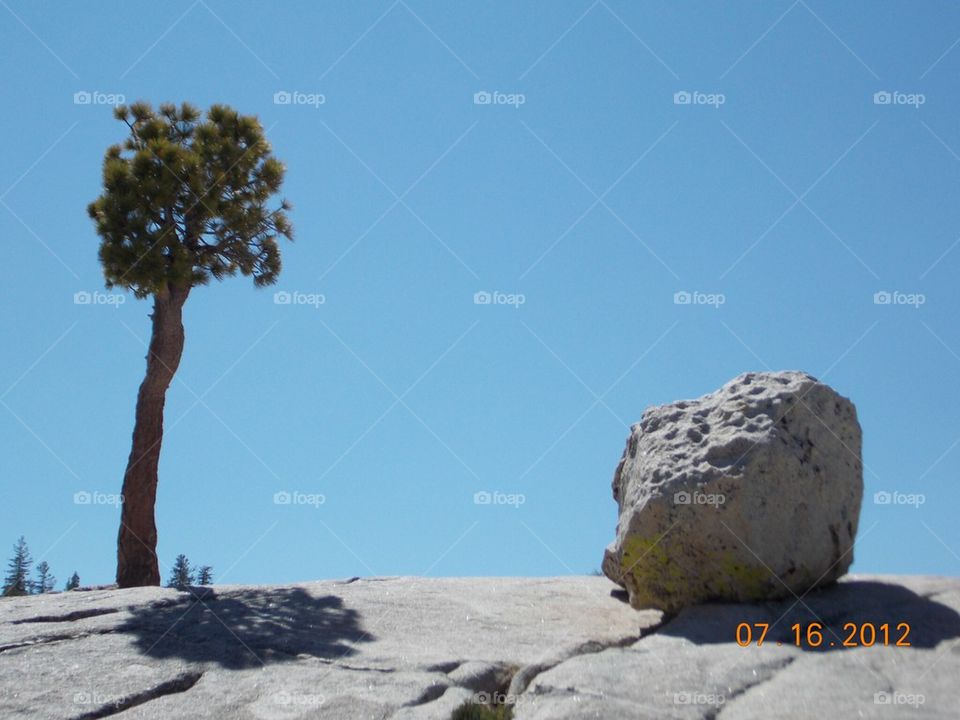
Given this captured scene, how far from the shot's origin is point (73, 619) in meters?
10.9

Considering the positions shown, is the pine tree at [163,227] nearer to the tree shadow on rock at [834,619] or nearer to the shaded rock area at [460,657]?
the shaded rock area at [460,657]

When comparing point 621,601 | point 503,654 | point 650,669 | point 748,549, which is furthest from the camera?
point 621,601

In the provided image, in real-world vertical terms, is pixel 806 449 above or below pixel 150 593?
above

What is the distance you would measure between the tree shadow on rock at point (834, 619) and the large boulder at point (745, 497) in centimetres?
28

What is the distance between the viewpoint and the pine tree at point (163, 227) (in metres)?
15.8

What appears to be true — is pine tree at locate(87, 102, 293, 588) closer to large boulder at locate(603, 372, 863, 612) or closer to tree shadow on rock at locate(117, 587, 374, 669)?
tree shadow on rock at locate(117, 587, 374, 669)

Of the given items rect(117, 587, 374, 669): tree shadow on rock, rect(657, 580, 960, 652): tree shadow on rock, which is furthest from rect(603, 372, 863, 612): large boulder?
rect(117, 587, 374, 669): tree shadow on rock

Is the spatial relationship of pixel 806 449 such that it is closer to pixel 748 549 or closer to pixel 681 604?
pixel 748 549

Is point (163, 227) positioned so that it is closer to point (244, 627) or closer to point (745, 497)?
point (244, 627)

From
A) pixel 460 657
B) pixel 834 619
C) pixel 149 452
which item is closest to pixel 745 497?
pixel 834 619

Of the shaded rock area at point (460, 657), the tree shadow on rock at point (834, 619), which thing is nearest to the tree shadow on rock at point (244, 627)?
the shaded rock area at point (460, 657)

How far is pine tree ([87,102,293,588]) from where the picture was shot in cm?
1581

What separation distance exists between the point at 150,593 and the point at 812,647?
8217 millimetres

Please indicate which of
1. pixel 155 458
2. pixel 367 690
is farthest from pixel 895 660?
pixel 155 458
